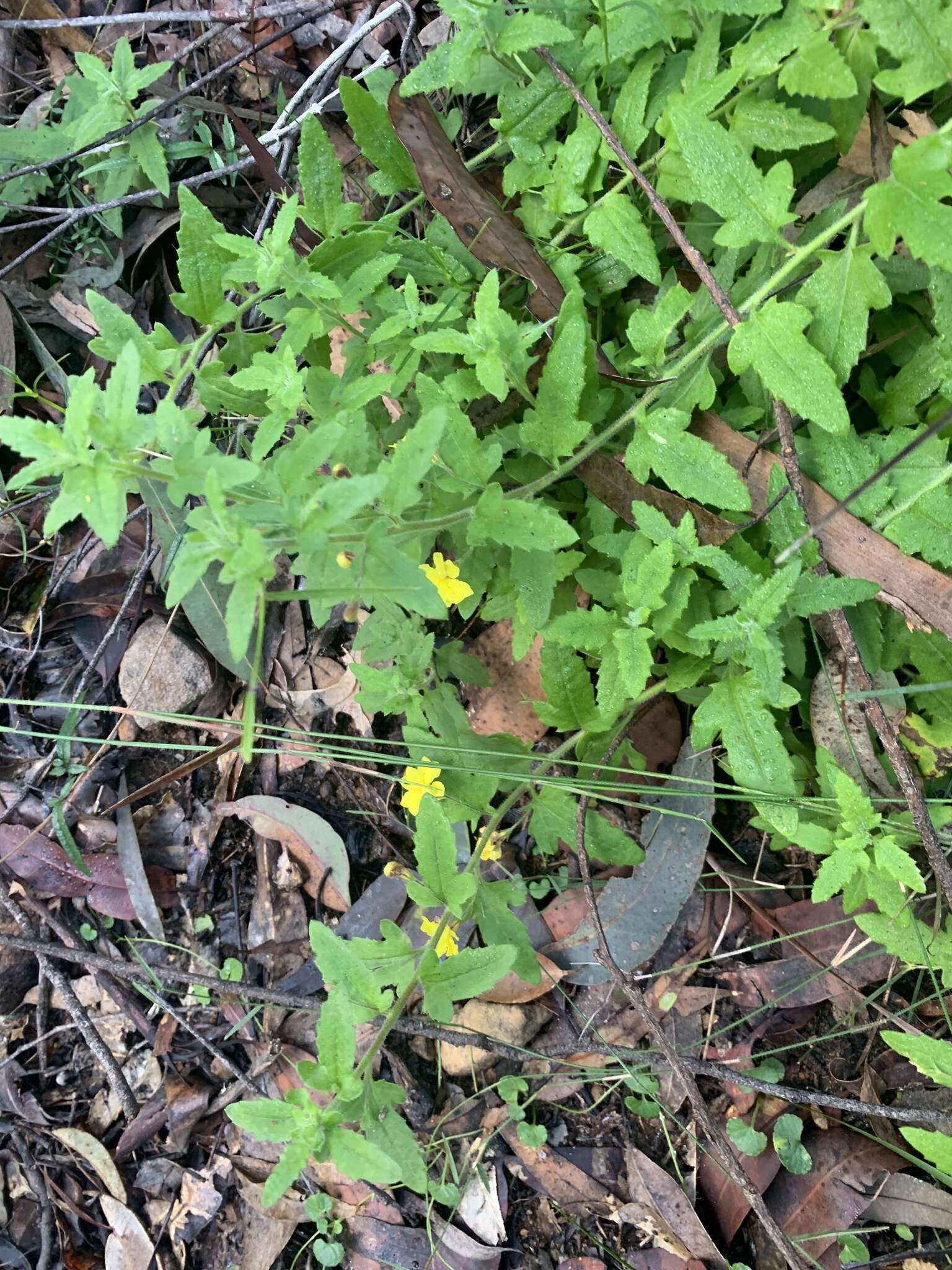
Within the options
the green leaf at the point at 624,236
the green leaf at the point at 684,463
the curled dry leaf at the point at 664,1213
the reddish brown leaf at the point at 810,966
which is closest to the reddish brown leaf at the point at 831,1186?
the curled dry leaf at the point at 664,1213

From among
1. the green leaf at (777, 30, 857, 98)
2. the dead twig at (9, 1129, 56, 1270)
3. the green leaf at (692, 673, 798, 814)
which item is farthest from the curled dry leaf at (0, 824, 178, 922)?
the green leaf at (777, 30, 857, 98)

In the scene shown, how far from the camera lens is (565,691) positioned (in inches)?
107

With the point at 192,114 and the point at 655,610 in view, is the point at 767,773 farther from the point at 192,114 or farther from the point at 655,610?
the point at 192,114

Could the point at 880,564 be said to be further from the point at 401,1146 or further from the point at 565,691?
the point at 401,1146

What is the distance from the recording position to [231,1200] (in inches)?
132

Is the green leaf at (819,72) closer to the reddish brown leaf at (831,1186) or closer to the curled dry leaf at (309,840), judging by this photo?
the curled dry leaf at (309,840)

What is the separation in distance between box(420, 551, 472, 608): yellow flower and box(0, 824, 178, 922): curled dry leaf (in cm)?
185

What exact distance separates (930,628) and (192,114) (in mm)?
3268

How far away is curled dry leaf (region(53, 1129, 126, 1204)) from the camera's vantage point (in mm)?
3430

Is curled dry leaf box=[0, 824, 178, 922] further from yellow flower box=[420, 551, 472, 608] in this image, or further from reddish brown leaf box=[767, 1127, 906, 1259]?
reddish brown leaf box=[767, 1127, 906, 1259]

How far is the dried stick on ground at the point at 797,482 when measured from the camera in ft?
7.72

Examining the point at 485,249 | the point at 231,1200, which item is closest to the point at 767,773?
the point at 485,249

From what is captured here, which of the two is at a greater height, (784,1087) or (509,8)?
(509,8)

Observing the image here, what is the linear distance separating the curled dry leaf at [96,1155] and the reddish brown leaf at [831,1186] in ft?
7.81
